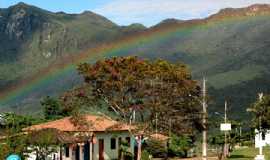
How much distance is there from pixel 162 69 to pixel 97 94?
5.20 metres

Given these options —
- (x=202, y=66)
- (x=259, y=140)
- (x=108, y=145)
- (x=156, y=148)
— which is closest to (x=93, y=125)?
(x=108, y=145)

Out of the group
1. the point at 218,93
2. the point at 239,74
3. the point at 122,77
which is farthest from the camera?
the point at 239,74

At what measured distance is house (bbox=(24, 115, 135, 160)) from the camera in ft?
155

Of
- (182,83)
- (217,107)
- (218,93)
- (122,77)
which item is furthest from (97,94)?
(218,93)

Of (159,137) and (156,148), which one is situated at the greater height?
(159,137)

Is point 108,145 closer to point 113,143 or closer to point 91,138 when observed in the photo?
point 113,143

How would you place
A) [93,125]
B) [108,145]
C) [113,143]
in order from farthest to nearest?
[113,143]
[108,145]
[93,125]

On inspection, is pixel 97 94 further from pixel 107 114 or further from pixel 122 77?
pixel 107 114

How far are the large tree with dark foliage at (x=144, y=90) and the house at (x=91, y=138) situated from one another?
1.76m

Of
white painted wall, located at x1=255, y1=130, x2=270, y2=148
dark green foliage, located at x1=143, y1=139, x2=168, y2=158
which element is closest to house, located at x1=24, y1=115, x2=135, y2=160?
dark green foliage, located at x1=143, y1=139, x2=168, y2=158

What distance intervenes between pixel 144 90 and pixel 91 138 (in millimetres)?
6694

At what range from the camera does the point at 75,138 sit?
47.7m

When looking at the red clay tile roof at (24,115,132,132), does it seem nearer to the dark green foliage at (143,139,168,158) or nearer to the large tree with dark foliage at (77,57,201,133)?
the large tree with dark foliage at (77,57,201,133)

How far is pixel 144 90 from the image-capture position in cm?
4472
